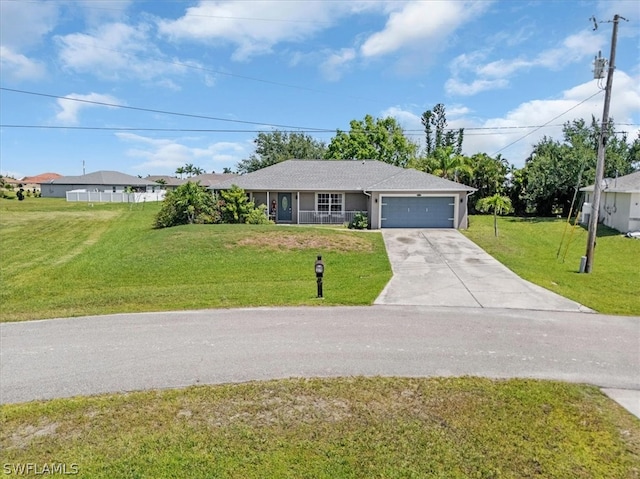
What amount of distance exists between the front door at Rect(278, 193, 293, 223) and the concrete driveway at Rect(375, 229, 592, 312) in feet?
33.1

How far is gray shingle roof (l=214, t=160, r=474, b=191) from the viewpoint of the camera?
2528 cm

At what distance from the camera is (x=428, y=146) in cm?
6044

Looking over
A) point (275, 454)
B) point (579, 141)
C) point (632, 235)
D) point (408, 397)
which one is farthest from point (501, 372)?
point (579, 141)

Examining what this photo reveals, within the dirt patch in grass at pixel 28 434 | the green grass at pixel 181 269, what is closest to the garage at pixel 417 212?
the green grass at pixel 181 269

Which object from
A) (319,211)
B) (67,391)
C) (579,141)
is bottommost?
(67,391)

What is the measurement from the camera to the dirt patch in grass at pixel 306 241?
18516 mm

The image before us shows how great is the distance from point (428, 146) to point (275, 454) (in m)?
60.3

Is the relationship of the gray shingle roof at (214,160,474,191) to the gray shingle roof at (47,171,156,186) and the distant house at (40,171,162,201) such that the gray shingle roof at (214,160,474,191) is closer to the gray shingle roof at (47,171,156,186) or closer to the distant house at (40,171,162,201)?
the distant house at (40,171,162,201)

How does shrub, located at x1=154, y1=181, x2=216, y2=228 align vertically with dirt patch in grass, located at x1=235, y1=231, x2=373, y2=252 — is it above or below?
above

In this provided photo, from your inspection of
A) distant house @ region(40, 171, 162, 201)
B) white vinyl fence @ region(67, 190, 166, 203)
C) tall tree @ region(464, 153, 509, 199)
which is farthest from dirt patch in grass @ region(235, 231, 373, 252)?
distant house @ region(40, 171, 162, 201)

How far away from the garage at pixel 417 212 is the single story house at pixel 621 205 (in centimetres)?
725

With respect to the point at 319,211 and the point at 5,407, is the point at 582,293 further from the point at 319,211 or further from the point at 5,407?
the point at 319,211

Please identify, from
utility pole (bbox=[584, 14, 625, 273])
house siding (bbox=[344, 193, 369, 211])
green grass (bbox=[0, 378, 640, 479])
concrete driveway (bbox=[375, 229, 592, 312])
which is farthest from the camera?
house siding (bbox=[344, 193, 369, 211])

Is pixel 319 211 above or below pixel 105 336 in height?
above
